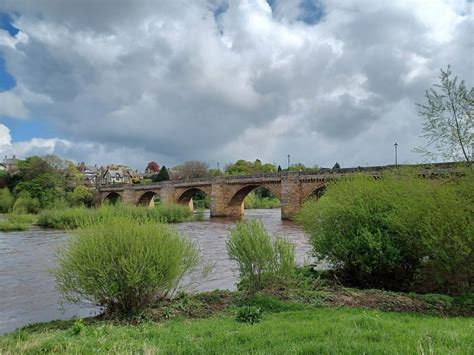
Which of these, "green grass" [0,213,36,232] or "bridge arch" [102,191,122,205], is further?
"bridge arch" [102,191,122,205]

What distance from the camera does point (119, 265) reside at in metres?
8.34

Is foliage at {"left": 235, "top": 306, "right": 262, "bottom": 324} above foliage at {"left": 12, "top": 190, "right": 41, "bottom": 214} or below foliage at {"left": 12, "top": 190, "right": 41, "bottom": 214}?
below

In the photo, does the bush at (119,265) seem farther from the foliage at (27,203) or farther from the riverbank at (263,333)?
the foliage at (27,203)

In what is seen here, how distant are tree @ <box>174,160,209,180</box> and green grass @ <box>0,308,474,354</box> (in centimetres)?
9811

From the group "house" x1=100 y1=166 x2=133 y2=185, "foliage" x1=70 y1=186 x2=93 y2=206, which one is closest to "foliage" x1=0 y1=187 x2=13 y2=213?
"foliage" x1=70 y1=186 x2=93 y2=206

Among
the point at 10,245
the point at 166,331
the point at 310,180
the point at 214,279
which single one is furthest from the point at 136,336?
the point at 310,180

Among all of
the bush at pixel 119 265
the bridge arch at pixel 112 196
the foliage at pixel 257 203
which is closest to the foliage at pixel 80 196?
the bridge arch at pixel 112 196

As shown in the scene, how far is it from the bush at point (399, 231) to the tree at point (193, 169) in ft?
306

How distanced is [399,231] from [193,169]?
9798cm

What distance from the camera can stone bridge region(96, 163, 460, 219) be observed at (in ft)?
131

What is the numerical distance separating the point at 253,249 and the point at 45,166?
6751cm

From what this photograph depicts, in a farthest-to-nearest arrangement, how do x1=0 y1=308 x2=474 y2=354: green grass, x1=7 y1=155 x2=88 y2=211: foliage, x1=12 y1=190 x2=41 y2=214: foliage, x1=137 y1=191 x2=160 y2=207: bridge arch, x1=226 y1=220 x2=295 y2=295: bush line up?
x1=137 y1=191 x2=160 y2=207: bridge arch → x1=7 y1=155 x2=88 y2=211: foliage → x1=12 y1=190 x2=41 y2=214: foliage → x1=226 y1=220 x2=295 y2=295: bush → x1=0 y1=308 x2=474 y2=354: green grass

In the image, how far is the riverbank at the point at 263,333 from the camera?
5.18 metres

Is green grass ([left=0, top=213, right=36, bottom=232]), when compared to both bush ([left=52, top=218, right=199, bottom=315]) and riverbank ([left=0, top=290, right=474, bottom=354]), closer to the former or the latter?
bush ([left=52, top=218, right=199, bottom=315])
